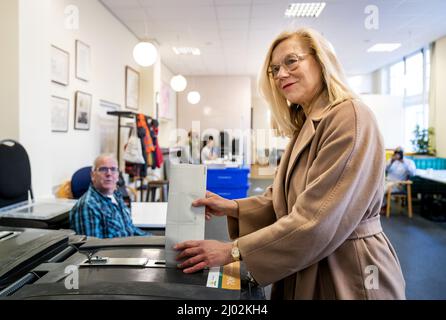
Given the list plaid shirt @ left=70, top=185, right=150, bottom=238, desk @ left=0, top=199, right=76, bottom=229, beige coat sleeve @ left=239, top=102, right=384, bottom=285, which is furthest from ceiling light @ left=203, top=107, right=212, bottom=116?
beige coat sleeve @ left=239, top=102, right=384, bottom=285

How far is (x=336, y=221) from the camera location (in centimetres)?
60

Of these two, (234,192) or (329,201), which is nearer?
(329,201)

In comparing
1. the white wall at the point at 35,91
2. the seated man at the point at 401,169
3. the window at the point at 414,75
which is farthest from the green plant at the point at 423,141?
the white wall at the point at 35,91

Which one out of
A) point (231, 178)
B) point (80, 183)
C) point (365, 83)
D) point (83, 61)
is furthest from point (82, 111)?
point (365, 83)

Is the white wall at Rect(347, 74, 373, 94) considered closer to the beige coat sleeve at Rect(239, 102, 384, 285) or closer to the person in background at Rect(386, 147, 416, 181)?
the person in background at Rect(386, 147, 416, 181)

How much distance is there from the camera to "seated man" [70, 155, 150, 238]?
173 centimetres

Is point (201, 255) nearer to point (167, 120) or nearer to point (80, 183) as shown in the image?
point (80, 183)

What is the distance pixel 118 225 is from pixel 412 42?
5.28 metres

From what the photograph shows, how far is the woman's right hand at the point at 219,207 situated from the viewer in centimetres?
81

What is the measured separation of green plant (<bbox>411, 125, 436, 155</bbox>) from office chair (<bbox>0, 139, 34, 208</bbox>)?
5755mm

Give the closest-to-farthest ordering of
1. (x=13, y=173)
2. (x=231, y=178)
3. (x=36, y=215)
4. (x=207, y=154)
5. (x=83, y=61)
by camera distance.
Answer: (x=207, y=154), (x=231, y=178), (x=36, y=215), (x=13, y=173), (x=83, y=61)

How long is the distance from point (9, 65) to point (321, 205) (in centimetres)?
256

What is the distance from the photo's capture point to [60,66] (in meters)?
3.16

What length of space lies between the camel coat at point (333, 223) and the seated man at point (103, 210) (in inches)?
52.0
